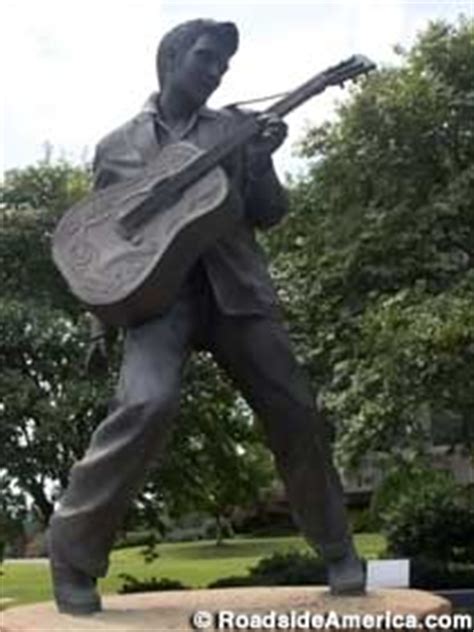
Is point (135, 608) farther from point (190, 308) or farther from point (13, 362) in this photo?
point (13, 362)

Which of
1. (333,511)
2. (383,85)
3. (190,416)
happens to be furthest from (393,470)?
(333,511)

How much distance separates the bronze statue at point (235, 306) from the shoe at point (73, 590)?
21 centimetres

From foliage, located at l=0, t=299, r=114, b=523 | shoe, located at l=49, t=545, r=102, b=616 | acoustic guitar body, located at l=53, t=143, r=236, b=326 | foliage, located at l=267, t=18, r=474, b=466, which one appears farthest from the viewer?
foliage, located at l=267, t=18, r=474, b=466

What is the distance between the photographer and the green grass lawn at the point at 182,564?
78.0 feet

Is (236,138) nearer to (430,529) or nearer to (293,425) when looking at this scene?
(293,425)

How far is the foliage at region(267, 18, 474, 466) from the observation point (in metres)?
18.0

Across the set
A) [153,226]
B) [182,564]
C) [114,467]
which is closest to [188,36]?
[153,226]

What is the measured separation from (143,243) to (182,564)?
24613mm

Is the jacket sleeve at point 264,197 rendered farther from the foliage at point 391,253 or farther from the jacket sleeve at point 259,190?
the foliage at point 391,253

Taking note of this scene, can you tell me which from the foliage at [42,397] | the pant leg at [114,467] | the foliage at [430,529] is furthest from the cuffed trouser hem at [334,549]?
the foliage at [430,529]

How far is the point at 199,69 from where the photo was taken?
685 centimetres

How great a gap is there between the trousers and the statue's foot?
0.04 metres
